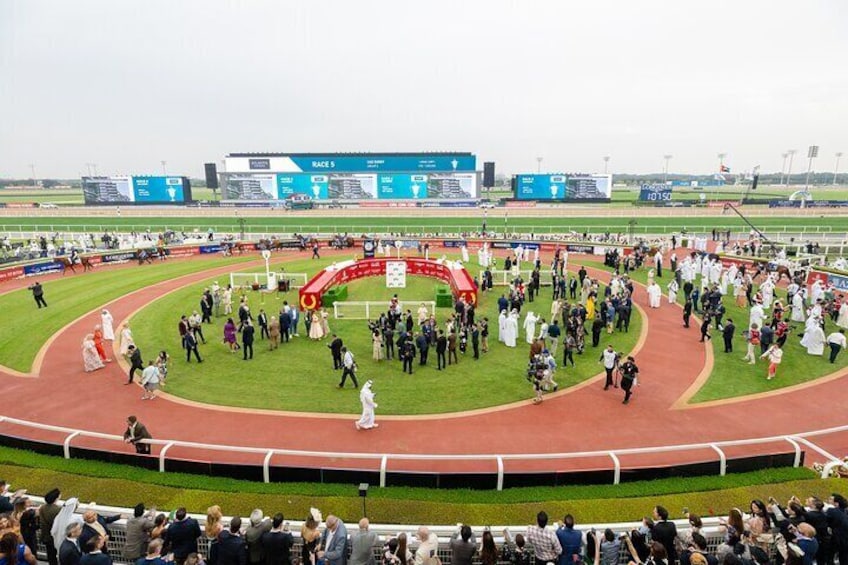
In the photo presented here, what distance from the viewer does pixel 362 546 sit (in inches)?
266

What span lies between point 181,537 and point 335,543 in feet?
6.78

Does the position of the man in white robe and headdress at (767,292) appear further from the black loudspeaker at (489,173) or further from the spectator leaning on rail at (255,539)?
the black loudspeaker at (489,173)

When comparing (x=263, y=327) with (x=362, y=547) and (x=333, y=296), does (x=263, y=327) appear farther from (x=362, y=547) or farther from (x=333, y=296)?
(x=362, y=547)

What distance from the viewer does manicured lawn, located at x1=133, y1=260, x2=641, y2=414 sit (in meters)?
14.1

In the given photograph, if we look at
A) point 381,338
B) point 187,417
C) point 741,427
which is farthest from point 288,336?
point 741,427

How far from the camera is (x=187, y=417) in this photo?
13195 millimetres

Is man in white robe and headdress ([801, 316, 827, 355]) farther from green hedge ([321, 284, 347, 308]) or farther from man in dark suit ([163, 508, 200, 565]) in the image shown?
man in dark suit ([163, 508, 200, 565])

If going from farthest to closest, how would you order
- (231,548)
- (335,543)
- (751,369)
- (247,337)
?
(247,337) → (751,369) → (335,543) → (231,548)

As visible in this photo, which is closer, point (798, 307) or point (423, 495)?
point (423, 495)

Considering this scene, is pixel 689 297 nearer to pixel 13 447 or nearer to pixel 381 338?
pixel 381 338

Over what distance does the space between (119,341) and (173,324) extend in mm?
2510

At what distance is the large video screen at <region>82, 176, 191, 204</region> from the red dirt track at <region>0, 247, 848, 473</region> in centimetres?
7150

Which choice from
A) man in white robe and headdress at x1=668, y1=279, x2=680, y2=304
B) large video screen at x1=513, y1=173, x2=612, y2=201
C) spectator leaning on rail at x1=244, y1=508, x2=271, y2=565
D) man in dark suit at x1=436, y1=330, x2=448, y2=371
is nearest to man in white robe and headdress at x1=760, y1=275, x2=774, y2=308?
man in white robe and headdress at x1=668, y1=279, x2=680, y2=304

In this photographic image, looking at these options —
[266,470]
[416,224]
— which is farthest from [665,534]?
[416,224]
